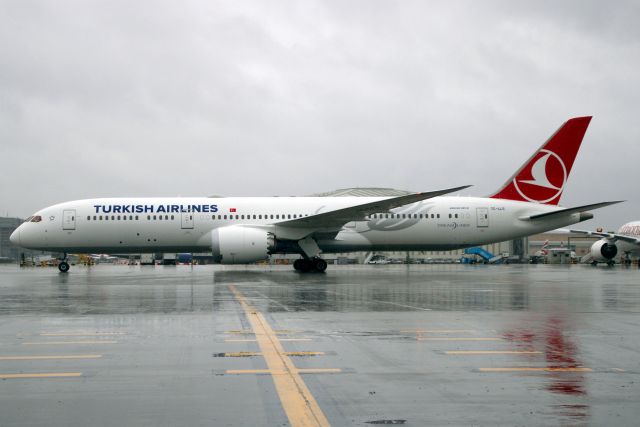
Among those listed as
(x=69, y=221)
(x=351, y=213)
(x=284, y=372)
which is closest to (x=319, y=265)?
(x=351, y=213)

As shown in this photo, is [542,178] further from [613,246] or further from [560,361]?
[560,361]

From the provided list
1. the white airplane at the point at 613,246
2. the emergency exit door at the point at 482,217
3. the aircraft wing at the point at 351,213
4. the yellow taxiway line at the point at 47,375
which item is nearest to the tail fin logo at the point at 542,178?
the emergency exit door at the point at 482,217

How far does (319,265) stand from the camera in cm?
2956

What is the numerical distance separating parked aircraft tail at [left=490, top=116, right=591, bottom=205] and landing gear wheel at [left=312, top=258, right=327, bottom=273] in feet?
31.0

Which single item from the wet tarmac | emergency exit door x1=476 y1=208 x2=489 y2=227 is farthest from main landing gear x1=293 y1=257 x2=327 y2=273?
the wet tarmac

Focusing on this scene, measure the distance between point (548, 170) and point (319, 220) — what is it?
12.1m

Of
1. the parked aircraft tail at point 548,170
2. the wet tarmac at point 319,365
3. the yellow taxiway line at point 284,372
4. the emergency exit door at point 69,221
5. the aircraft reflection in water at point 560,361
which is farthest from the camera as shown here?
the parked aircraft tail at point 548,170

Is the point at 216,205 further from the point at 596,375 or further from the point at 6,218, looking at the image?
the point at 6,218

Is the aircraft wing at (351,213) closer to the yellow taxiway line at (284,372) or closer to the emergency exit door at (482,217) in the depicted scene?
the emergency exit door at (482,217)

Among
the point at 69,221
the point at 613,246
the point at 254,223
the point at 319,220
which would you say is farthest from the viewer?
the point at 613,246

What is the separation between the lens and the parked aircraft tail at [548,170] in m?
31.7

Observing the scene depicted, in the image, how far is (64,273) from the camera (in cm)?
2978

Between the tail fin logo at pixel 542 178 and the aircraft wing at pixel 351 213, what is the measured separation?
6076mm

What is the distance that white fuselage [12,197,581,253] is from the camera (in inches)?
1171
